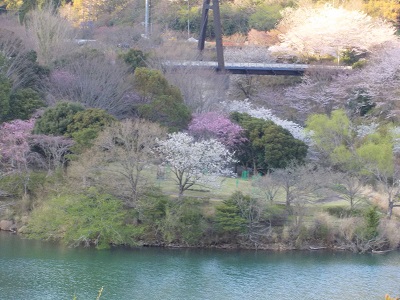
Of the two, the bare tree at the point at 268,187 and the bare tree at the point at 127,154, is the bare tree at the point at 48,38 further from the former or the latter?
the bare tree at the point at 268,187

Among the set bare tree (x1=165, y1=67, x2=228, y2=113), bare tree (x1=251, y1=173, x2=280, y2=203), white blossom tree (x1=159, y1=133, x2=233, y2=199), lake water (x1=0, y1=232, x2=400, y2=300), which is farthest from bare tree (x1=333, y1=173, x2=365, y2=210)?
bare tree (x1=165, y1=67, x2=228, y2=113)

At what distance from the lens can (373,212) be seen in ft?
90.8

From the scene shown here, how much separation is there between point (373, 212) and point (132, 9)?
39.2 metres

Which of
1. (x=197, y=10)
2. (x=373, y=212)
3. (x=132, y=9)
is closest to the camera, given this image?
(x=373, y=212)

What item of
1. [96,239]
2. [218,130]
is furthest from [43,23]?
[96,239]

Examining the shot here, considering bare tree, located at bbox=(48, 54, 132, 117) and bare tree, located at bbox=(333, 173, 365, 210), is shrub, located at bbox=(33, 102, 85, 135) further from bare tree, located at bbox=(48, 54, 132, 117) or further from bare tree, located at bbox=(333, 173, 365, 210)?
bare tree, located at bbox=(333, 173, 365, 210)

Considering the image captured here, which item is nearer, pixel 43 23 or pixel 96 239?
pixel 96 239

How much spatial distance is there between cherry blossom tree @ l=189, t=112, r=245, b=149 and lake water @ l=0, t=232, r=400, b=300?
310 inches

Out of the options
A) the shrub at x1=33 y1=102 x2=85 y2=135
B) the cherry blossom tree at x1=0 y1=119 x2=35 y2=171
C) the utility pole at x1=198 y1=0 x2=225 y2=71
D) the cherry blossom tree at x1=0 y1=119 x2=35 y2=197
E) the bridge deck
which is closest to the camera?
the cherry blossom tree at x1=0 y1=119 x2=35 y2=197

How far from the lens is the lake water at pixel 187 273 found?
21.9 m

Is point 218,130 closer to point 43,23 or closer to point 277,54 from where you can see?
point 43,23

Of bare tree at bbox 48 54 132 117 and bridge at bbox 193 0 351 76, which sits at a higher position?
bridge at bbox 193 0 351 76

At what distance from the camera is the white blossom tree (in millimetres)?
28609

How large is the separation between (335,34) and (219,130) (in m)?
16.3
